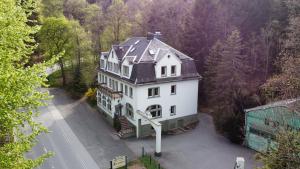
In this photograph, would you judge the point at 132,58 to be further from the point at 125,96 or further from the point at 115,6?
the point at 115,6

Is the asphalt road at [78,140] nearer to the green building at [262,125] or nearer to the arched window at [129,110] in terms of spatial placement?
the arched window at [129,110]

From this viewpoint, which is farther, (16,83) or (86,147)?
(86,147)

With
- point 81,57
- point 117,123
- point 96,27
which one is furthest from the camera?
point 96,27

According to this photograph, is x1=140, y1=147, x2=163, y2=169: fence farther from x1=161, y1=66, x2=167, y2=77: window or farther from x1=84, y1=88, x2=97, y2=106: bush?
x1=84, y1=88, x2=97, y2=106: bush

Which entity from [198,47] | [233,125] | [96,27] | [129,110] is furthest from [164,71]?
[96,27]

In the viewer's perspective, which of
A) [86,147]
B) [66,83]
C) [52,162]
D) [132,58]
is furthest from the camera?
[66,83]

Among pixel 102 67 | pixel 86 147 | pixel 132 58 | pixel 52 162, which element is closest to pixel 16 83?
pixel 52 162

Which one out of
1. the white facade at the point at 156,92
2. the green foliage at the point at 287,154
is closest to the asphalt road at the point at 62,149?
the white facade at the point at 156,92

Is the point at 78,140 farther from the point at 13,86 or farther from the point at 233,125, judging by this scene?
the point at 13,86
